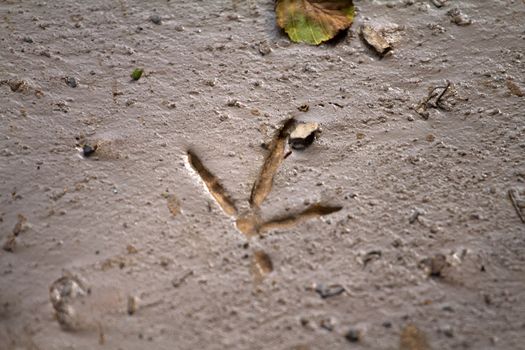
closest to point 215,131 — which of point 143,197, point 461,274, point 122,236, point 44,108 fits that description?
point 143,197

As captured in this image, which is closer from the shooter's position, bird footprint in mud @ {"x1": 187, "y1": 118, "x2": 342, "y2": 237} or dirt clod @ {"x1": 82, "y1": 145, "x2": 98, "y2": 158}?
bird footprint in mud @ {"x1": 187, "y1": 118, "x2": 342, "y2": 237}

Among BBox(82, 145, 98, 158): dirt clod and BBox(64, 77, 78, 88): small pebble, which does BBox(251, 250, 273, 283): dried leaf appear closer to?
BBox(82, 145, 98, 158): dirt clod

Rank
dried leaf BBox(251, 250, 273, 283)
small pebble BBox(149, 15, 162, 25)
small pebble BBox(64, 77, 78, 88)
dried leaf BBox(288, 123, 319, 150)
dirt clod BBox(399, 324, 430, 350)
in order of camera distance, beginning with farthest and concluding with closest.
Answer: small pebble BBox(149, 15, 162, 25) → small pebble BBox(64, 77, 78, 88) → dried leaf BBox(288, 123, 319, 150) → dried leaf BBox(251, 250, 273, 283) → dirt clod BBox(399, 324, 430, 350)

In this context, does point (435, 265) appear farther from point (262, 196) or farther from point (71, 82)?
point (71, 82)

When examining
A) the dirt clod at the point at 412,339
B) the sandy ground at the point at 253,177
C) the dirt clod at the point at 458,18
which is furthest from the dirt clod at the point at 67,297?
the dirt clod at the point at 458,18

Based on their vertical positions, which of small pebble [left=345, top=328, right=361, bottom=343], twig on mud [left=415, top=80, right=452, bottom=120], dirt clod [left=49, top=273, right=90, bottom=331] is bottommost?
dirt clod [left=49, top=273, right=90, bottom=331]

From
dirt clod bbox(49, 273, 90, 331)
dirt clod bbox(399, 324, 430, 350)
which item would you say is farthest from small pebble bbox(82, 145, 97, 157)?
dirt clod bbox(399, 324, 430, 350)

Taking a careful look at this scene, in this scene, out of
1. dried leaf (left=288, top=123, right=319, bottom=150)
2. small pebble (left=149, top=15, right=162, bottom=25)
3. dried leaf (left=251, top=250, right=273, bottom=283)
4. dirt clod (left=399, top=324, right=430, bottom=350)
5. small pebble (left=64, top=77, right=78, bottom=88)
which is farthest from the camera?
small pebble (left=149, top=15, right=162, bottom=25)

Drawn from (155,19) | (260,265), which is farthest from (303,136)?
(155,19)

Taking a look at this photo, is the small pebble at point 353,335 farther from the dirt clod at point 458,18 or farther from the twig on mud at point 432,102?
the dirt clod at point 458,18
